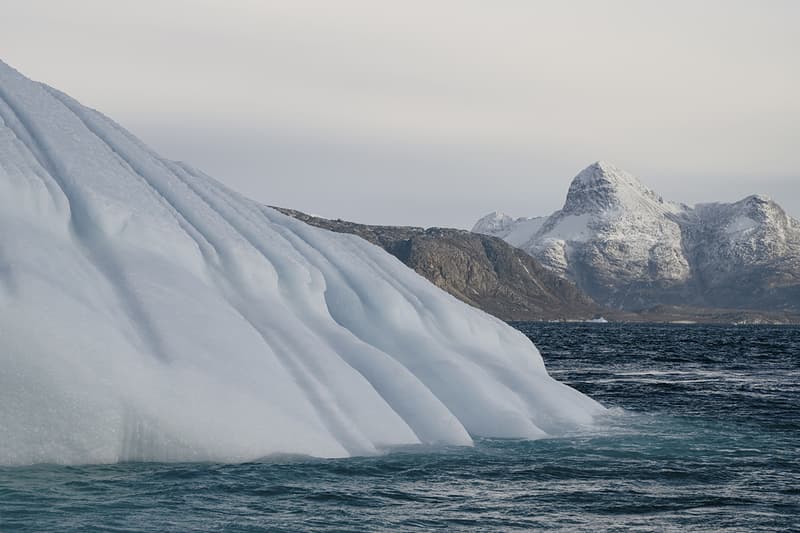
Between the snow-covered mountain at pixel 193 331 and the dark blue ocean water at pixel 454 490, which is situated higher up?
the snow-covered mountain at pixel 193 331

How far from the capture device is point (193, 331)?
16.2 meters

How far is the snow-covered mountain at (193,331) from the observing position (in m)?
14.7

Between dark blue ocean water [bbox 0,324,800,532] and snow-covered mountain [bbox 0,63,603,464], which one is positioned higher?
snow-covered mountain [bbox 0,63,603,464]

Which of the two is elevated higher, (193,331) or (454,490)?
(193,331)

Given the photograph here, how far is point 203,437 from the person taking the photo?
50.1 feet

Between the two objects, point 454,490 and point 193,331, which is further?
point 193,331

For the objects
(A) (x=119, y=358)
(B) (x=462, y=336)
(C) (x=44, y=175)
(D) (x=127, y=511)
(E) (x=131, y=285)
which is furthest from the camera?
(B) (x=462, y=336)

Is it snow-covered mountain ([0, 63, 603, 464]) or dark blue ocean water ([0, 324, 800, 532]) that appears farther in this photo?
snow-covered mountain ([0, 63, 603, 464])

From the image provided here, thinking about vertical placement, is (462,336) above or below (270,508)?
above

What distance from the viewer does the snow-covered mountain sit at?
14688 mm

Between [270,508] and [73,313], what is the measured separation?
461cm

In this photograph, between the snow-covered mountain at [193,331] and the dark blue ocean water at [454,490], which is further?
the snow-covered mountain at [193,331]

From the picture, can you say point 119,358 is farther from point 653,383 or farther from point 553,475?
point 653,383

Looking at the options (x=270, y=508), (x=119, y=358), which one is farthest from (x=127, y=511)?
(x=119, y=358)
